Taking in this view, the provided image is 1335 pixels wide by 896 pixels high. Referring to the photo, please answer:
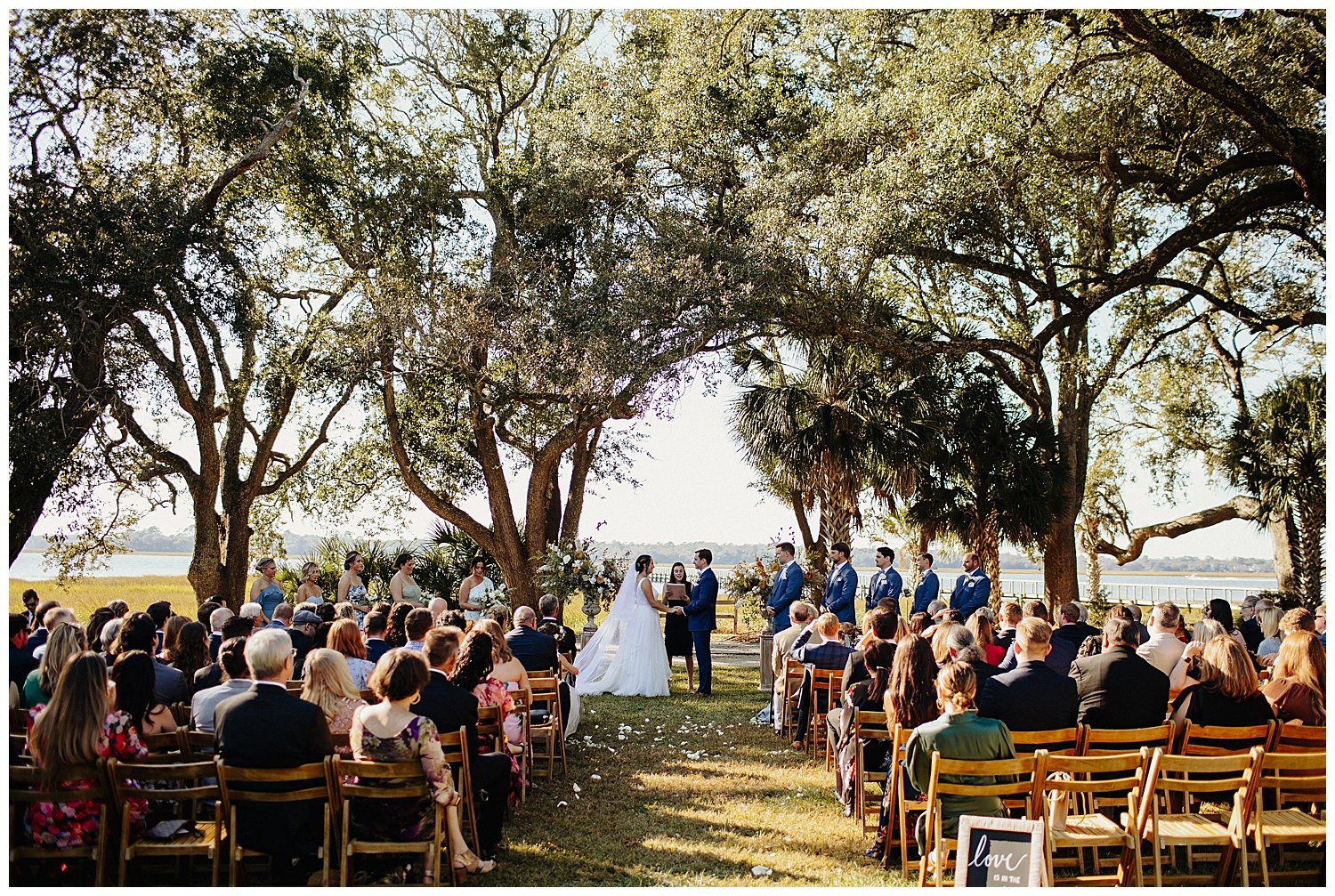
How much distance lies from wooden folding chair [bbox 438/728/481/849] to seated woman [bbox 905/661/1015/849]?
2.44 m

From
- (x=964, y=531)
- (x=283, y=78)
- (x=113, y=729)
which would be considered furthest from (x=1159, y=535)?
(x=113, y=729)

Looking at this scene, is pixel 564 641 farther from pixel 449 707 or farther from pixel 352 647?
pixel 449 707

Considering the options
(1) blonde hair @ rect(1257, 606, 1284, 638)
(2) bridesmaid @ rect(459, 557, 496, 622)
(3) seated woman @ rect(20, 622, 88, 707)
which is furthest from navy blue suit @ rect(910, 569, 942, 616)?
(3) seated woman @ rect(20, 622, 88, 707)

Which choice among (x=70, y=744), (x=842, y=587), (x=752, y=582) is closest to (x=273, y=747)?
(x=70, y=744)

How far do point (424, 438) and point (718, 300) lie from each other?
23.5 feet

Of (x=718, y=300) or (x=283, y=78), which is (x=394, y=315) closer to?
(x=283, y=78)

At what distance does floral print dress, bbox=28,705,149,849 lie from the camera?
5105mm

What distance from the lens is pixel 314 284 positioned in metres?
19.6

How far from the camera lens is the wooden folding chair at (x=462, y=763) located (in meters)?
5.69

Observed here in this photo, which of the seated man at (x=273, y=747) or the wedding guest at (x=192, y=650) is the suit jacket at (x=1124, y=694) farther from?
the wedding guest at (x=192, y=650)

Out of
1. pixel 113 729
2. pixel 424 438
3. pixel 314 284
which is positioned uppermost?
pixel 314 284

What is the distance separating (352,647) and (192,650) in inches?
41.4

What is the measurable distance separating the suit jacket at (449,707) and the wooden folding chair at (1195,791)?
367 cm

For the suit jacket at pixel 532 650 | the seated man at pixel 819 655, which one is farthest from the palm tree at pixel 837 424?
the suit jacket at pixel 532 650
